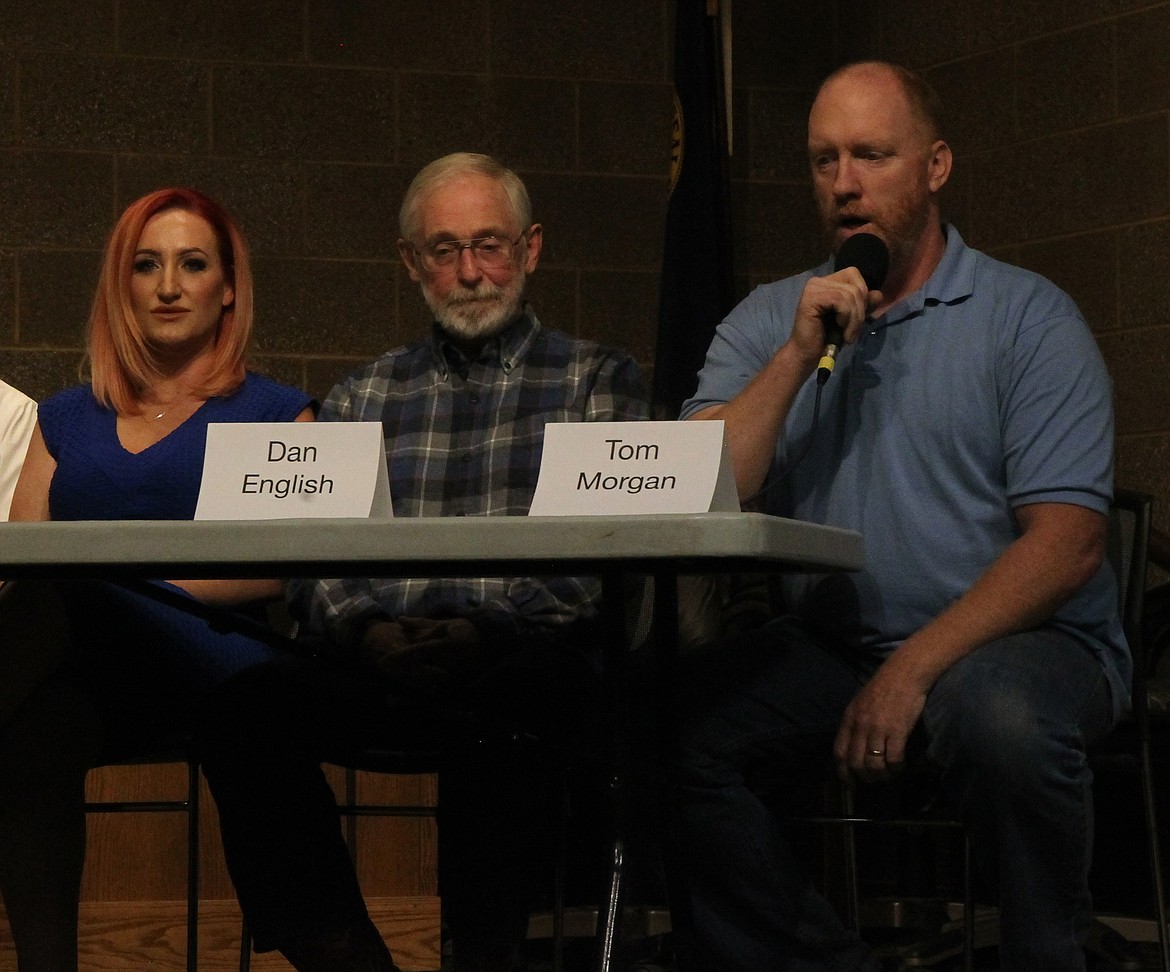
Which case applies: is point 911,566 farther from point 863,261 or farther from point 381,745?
point 381,745

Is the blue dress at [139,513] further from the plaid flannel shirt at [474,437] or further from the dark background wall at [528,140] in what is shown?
the dark background wall at [528,140]

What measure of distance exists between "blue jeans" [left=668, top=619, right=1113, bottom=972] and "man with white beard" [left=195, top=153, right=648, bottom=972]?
0.20 m

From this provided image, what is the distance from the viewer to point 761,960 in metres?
1.82

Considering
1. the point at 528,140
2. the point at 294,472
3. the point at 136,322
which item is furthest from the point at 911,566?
the point at 528,140

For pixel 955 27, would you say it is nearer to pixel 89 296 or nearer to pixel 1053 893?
pixel 89 296

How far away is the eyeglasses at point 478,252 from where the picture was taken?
8.34 feet

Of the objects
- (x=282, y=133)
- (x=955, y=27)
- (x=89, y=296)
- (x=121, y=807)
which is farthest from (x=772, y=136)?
(x=121, y=807)

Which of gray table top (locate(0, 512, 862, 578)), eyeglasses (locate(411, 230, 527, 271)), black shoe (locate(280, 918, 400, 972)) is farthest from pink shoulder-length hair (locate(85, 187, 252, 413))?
gray table top (locate(0, 512, 862, 578))

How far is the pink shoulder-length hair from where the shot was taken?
2482mm

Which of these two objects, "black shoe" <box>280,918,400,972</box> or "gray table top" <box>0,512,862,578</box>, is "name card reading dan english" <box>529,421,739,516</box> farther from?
"black shoe" <box>280,918,400,972</box>

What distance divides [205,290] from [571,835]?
4.20 feet

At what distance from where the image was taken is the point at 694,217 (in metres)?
3.98

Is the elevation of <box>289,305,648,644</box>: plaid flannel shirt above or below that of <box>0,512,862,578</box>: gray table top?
above

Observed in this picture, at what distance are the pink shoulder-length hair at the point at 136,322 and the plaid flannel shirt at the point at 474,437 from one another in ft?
0.55
